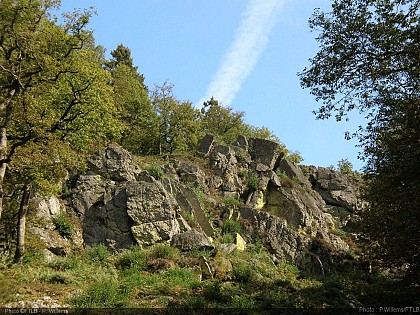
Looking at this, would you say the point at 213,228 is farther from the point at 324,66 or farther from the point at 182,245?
the point at 324,66

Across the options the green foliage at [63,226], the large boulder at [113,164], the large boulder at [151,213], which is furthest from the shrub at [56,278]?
the large boulder at [113,164]

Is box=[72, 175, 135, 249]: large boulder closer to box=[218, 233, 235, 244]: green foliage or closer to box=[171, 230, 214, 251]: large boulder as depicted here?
box=[171, 230, 214, 251]: large boulder

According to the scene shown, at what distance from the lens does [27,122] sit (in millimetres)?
15641

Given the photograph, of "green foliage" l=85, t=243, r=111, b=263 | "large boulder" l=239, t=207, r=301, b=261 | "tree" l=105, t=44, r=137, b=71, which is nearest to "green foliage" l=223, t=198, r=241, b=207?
"large boulder" l=239, t=207, r=301, b=261

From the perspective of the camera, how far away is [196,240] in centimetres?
2030

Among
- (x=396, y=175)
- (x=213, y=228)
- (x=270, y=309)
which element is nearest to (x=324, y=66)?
(x=396, y=175)

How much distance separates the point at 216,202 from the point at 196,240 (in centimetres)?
695

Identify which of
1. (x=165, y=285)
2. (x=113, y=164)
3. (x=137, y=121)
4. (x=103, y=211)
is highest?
(x=137, y=121)

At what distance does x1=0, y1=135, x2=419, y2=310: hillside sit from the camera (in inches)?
566

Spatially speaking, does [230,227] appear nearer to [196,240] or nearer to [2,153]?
[196,240]

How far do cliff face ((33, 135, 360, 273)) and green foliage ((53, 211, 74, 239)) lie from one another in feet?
3.03

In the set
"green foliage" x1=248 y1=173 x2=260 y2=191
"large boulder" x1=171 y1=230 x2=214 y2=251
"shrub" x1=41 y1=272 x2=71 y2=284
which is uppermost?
"green foliage" x1=248 y1=173 x2=260 y2=191

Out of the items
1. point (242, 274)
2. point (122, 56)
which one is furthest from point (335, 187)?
point (122, 56)

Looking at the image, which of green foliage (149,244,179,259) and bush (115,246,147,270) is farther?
green foliage (149,244,179,259)
